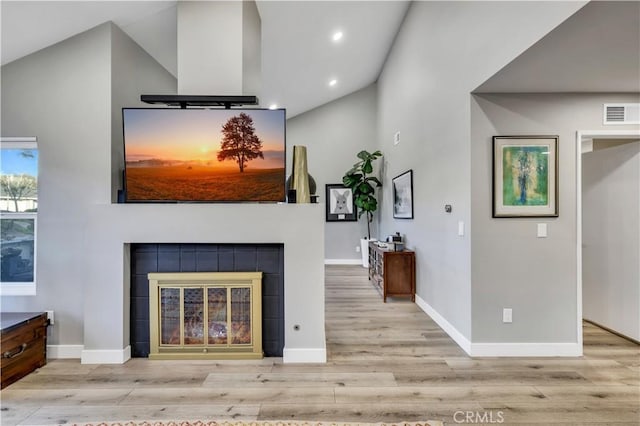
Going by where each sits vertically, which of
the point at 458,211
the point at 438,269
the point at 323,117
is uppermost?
the point at 323,117

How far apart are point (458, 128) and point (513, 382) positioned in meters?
2.24

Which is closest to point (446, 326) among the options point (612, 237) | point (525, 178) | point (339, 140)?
point (525, 178)

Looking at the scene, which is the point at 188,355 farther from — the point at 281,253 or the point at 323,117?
the point at 323,117

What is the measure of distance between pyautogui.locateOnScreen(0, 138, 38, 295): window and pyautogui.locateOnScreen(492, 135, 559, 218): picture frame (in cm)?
421

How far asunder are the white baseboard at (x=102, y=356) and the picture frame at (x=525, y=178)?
3.52 metres

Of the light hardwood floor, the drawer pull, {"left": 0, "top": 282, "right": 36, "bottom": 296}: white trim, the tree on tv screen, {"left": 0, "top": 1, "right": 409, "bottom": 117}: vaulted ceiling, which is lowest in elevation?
the light hardwood floor

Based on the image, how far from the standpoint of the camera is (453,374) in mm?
2545

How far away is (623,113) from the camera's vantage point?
2.88 metres

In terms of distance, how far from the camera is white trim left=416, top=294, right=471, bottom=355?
2.99 metres

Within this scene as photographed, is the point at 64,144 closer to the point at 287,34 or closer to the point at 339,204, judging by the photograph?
the point at 287,34

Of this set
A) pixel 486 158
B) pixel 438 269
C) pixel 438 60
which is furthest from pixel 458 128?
pixel 438 269

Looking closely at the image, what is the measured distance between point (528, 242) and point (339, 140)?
17.6ft

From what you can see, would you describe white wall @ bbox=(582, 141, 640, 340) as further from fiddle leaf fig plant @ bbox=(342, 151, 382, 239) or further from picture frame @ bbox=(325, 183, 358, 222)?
picture frame @ bbox=(325, 183, 358, 222)

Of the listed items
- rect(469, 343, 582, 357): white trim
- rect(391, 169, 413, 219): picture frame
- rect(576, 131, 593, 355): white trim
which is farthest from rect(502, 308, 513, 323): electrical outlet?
rect(391, 169, 413, 219): picture frame
